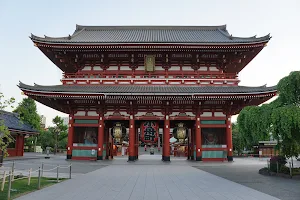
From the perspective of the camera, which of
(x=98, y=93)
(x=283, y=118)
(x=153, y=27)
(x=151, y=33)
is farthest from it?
(x=153, y=27)

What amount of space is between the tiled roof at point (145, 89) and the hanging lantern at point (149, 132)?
3.71 m

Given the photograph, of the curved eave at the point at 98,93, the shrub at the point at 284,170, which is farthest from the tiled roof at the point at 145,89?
the shrub at the point at 284,170

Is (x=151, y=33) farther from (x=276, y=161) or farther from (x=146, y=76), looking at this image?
(x=276, y=161)

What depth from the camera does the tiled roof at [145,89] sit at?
21.3 m

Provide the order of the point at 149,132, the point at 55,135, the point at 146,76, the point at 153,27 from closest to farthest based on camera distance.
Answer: the point at 149,132 → the point at 146,76 → the point at 153,27 → the point at 55,135

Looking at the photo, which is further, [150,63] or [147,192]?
[150,63]

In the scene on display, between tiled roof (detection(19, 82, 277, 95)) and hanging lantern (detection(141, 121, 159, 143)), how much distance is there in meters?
3.71

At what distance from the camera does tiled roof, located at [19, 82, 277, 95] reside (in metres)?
21.3

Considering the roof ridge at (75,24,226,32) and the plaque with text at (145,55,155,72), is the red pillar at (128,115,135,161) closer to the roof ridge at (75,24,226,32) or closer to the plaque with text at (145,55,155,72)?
the plaque with text at (145,55,155,72)

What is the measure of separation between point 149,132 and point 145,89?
4.35m

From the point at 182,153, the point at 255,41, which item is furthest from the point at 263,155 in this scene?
the point at 255,41

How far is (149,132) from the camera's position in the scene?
23.7 m

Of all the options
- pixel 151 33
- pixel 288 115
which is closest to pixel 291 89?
pixel 288 115

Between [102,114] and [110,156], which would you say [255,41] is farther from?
[110,156]
